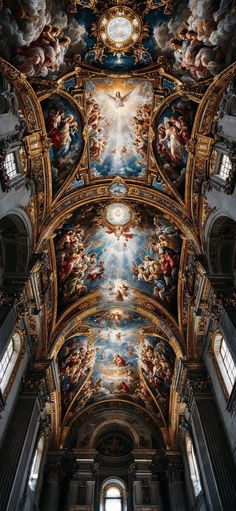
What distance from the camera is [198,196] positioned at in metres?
13.3

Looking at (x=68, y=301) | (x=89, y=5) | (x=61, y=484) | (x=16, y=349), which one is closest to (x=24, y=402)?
(x=16, y=349)

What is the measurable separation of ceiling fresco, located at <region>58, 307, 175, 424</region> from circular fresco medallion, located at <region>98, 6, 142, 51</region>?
1124cm

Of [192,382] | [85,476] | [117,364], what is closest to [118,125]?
[192,382]

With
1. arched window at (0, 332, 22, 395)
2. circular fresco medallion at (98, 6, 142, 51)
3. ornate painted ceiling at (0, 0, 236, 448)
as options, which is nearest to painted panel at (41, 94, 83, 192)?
ornate painted ceiling at (0, 0, 236, 448)

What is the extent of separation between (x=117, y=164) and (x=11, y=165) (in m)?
4.67

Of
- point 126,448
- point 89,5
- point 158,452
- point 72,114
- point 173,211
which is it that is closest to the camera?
point 89,5

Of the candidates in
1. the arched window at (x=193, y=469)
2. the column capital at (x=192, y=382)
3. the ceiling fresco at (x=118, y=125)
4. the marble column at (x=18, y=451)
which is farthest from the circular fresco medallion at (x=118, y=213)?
the arched window at (x=193, y=469)

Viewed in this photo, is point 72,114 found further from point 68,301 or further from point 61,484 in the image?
point 61,484

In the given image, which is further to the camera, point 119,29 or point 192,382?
point 192,382

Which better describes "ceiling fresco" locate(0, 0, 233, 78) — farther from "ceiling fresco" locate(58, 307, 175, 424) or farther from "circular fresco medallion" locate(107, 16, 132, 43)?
"ceiling fresco" locate(58, 307, 175, 424)

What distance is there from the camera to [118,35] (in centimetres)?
1166

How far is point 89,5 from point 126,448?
813 inches

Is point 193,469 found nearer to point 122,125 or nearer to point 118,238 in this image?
point 118,238

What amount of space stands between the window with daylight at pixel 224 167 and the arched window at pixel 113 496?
53.2ft
